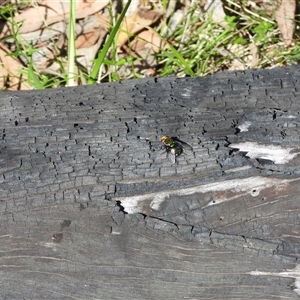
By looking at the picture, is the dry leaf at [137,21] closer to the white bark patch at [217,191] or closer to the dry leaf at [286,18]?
the dry leaf at [286,18]

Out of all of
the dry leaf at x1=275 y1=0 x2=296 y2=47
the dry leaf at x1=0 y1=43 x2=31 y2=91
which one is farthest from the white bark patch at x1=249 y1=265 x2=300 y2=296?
the dry leaf at x1=0 y1=43 x2=31 y2=91

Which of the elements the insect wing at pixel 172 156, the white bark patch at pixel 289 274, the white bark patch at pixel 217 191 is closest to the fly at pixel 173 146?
the insect wing at pixel 172 156

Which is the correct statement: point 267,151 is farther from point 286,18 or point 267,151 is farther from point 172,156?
point 286,18

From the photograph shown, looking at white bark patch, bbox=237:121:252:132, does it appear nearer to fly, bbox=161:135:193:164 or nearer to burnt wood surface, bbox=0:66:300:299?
burnt wood surface, bbox=0:66:300:299

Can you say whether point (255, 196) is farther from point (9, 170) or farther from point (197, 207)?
point (9, 170)

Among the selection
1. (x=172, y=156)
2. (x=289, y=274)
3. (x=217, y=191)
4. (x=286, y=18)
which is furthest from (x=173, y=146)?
(x=286, y=18)

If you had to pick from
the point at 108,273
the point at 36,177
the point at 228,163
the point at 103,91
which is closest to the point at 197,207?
the point at 228,163
